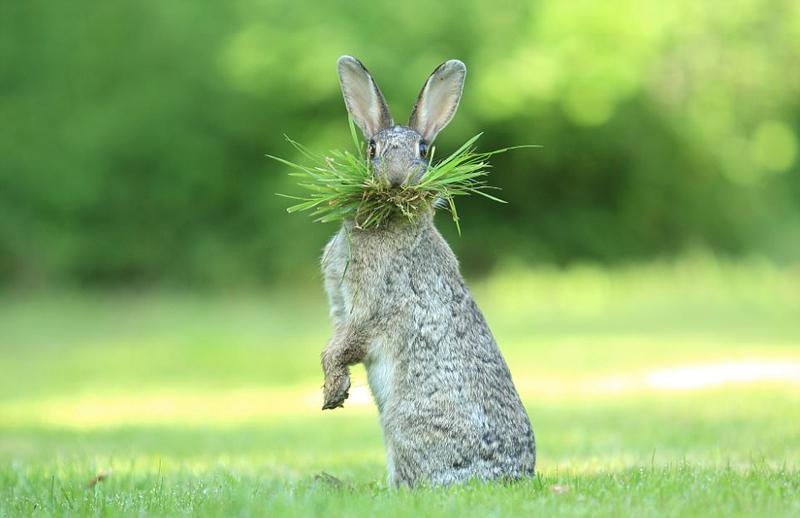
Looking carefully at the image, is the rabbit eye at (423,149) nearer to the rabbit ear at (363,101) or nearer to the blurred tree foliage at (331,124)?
the rabbit ear at (363,101)

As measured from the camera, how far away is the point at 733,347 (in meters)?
16.1

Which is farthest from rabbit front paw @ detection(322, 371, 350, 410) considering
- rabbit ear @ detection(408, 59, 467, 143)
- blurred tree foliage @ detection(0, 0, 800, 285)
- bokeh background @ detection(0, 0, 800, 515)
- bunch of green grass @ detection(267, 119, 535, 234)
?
blurred tree foliage @ detection(0, 0, 800, 285)

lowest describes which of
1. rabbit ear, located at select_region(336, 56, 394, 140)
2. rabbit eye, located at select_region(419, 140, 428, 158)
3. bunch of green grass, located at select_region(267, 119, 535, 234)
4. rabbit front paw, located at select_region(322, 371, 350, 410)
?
rabbit front paw, located at select_region(322, 371, 350, 410)

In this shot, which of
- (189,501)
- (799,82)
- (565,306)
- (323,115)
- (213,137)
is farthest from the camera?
(799,82)

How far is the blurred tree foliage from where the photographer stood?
23391mm

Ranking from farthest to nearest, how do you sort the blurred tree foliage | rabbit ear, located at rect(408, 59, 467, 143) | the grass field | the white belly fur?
the blurred tree foliage
rabbit ear, located at rect(408, 59, 467, 143)
the white belly fur
the grass field

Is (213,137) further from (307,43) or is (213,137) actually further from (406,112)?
(406,112)

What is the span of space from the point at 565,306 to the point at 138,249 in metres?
9.72

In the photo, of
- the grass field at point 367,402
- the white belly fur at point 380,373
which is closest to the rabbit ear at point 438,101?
the white belly fur at point 380,373

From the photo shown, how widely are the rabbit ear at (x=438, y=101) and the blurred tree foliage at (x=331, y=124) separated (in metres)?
16.8

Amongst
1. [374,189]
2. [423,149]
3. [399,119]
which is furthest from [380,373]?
[399,119]

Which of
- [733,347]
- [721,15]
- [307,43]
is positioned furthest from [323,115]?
[733,347]

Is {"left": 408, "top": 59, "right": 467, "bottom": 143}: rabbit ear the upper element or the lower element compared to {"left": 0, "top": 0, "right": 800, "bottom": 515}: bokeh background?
lower

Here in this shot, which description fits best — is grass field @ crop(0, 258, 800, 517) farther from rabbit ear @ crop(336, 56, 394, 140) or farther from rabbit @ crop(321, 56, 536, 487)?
rabbit ear @ crop(336, 56, 394, 140)
